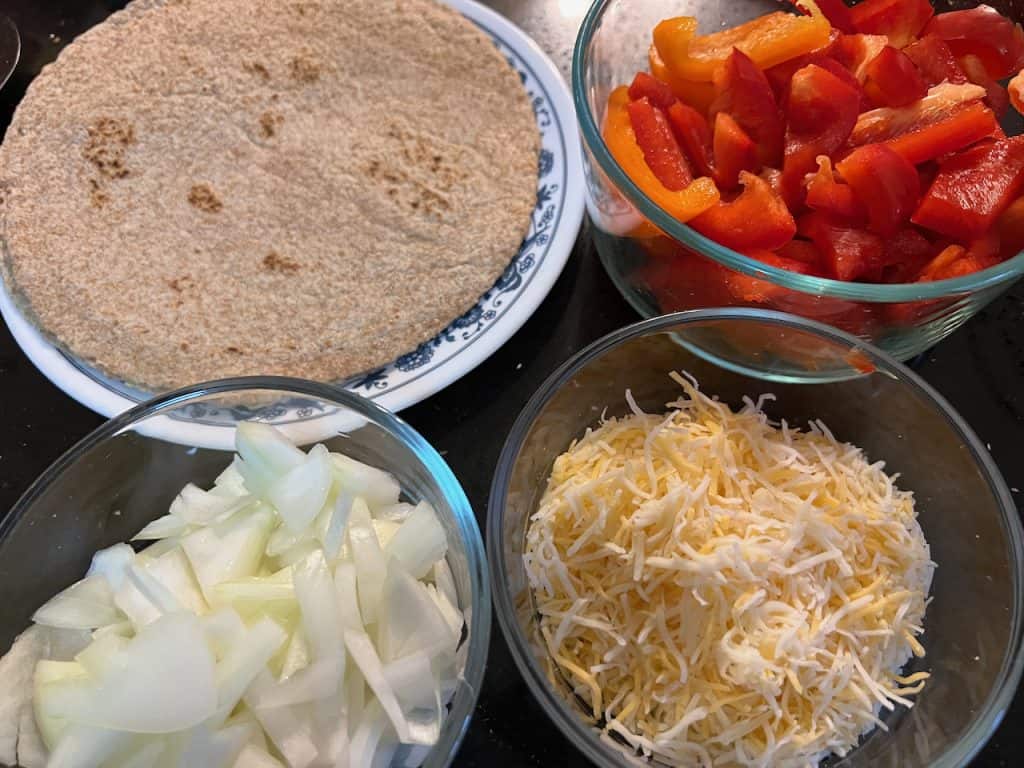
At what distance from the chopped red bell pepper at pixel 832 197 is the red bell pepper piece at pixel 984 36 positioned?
13.3 inches

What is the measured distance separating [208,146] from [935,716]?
130 cm

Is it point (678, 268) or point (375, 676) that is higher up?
point (678, 268)

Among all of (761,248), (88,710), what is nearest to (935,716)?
(761,248)

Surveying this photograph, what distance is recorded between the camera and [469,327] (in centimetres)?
120

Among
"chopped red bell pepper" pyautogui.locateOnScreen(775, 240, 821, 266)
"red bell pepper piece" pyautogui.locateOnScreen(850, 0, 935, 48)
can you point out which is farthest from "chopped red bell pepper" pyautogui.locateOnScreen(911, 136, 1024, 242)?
"red bell pepper piece" pyautogui.locateOnScreen(850, 0, 935, 48)

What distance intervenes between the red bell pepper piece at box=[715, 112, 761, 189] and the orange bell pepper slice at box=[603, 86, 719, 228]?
30 millimetres

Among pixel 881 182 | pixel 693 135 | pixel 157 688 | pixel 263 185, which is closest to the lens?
pixel 157 688

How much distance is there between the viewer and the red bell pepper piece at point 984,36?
44.9 inches

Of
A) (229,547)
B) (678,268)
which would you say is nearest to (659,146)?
(678,268)

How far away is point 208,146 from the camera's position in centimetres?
137

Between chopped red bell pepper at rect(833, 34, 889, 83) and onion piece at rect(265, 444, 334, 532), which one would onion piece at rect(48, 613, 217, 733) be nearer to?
onion piece at rect(265, 444, 334, 532)

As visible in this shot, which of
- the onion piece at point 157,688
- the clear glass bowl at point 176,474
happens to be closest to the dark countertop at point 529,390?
the clear glass bowl at point 176,474

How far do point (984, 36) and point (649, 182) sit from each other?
0.54 metres

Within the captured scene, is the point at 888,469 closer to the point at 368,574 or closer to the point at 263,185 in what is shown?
the point at 368,574
